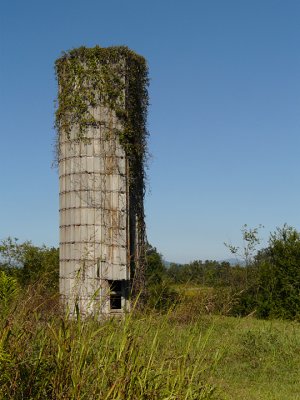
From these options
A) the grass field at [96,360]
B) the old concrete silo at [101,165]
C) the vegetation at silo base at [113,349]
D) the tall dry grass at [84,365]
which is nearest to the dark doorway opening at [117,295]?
the old concrete silo at [101,165]

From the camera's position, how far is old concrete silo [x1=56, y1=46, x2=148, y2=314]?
55.2ft

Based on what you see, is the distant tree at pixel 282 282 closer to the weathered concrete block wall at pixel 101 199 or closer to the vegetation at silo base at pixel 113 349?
the weathered concrete block wall at pixel 101 199

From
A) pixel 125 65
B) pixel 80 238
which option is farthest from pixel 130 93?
pixel 80 238

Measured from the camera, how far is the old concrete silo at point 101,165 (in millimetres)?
16812

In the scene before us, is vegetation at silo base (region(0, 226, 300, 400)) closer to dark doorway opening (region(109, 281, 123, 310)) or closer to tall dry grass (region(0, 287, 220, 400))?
tall dry grass (region(0, 287, 220, 400))

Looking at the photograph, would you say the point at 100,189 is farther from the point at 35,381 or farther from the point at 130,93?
the point at 35,381

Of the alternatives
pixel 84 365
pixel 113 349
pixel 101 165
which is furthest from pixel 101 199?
pixel 84 365

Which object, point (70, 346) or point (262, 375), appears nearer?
point (70, 346)

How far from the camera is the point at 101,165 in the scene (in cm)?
1689

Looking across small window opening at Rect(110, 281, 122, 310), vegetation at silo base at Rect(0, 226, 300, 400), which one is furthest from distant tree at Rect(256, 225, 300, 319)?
vegetation at silo base at Rect(0, 226, 300, 400)

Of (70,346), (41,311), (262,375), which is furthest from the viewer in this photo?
(262,375)

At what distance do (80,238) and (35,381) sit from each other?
40.7 ft

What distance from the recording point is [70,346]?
4.61 meters

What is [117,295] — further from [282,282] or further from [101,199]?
[282,282]
